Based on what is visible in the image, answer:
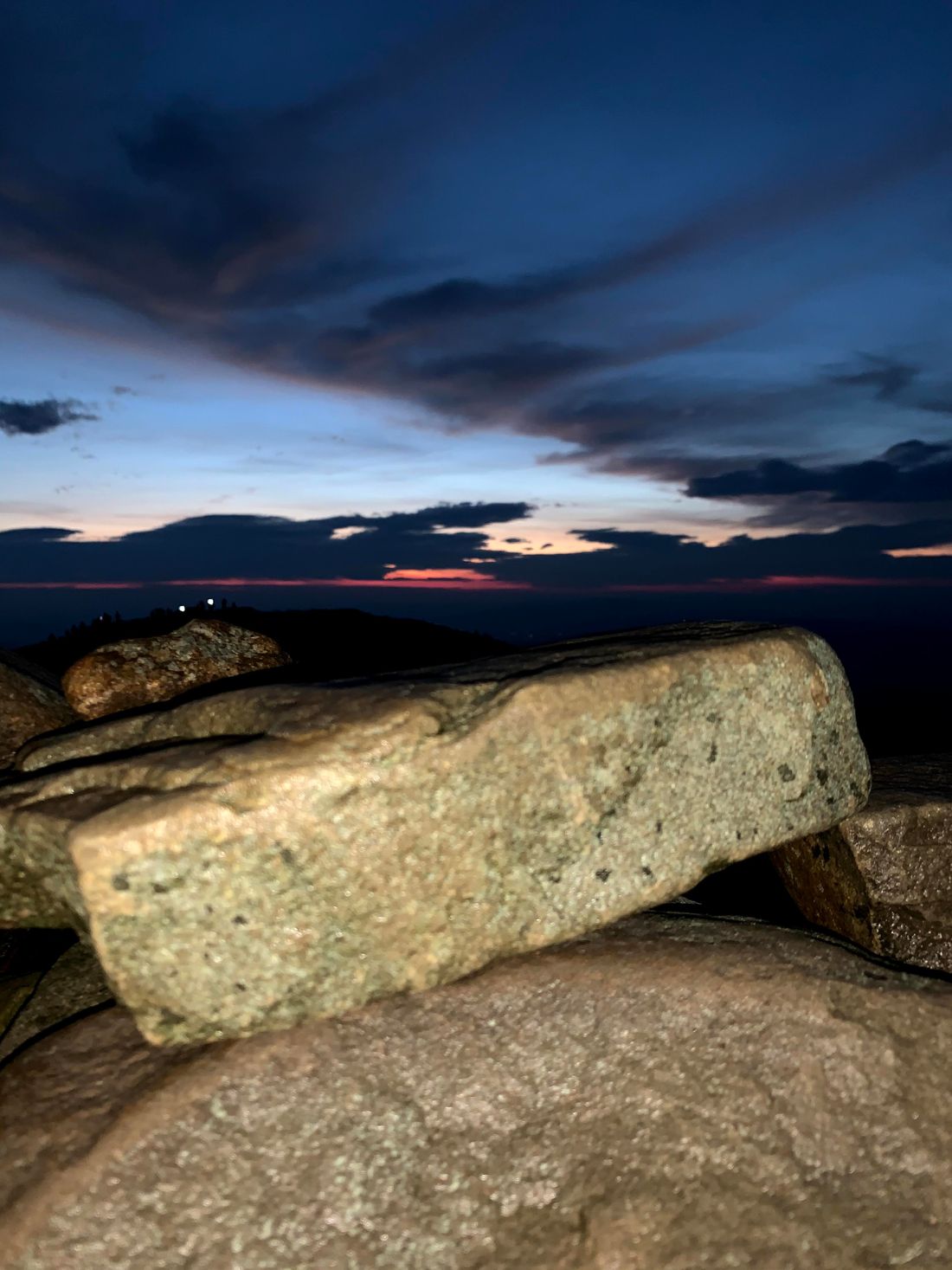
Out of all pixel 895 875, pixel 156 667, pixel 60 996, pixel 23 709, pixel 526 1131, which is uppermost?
pixel 156 667

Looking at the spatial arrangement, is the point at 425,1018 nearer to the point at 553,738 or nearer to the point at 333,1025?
the point at 333,1025

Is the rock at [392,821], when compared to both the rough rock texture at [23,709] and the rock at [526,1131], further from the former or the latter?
the rough rock texture at [23,709]

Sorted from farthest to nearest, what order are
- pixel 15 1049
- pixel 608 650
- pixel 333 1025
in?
pixel 608 650
pixel 15 1049
pixel 333 1025

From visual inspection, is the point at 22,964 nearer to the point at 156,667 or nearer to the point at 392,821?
the point at 156,667

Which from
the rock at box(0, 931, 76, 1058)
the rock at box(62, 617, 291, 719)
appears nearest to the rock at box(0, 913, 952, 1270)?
the rock at box(0, 931, 76, 1058)

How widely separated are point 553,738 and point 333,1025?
171 cm

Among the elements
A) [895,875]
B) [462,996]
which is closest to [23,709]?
[462,996]

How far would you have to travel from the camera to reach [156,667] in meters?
7.65

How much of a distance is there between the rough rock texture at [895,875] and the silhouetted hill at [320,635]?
6.60 m

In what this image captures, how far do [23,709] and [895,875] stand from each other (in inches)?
270

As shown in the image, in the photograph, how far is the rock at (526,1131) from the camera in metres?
3.36

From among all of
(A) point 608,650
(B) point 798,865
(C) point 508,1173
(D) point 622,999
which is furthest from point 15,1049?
(B) point 798,865

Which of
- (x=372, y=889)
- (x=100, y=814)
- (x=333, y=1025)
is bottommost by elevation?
(x=333, y=1025)

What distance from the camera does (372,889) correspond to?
171 inches
